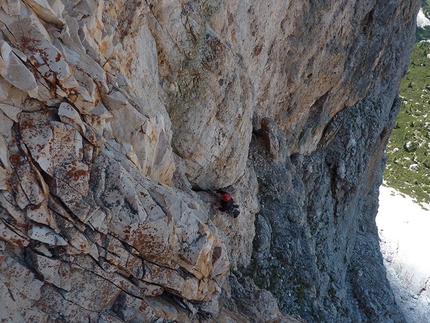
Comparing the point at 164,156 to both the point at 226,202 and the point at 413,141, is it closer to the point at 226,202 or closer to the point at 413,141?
the point at 226,202

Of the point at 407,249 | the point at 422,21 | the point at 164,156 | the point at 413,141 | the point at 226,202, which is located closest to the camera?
the point at 164,156

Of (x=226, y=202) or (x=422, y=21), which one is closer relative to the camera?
(x=226, y=202)

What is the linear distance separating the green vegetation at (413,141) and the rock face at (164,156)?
49466mm

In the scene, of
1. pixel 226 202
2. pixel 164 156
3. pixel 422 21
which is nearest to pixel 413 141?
pixel 422 21

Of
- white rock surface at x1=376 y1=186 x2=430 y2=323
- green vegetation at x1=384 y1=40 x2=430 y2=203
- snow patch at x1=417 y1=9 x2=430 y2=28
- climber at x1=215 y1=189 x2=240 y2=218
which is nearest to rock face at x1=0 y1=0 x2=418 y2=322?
climber at x1=215 y1=189 x2=240 y2=218

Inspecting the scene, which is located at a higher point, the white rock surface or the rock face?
the white rock surface

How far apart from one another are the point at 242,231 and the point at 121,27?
452 inches

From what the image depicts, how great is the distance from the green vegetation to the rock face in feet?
162

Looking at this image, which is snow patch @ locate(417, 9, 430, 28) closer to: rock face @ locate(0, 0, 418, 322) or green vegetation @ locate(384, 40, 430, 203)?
green vegetation @ locate(384, 40, 430, 203)

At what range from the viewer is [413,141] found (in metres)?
79.4

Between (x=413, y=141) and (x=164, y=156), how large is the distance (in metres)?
82.4

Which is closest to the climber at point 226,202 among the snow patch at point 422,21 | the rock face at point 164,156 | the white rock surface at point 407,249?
the rock face at point 164,156

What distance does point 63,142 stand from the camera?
8102mm

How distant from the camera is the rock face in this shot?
25.6 ft
